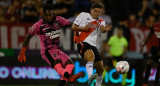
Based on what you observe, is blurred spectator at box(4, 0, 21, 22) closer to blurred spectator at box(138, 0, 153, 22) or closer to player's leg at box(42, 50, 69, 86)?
blurred spectator at box(138, 0, 153, 22)

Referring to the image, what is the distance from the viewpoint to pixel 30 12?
50.7ft

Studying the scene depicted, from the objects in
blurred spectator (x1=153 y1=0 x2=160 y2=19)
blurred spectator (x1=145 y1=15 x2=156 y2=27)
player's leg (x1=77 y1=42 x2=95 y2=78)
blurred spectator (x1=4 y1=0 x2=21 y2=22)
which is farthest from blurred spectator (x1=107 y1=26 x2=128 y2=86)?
player's leg (x1=77 y1=42 x2=95 y2=78)

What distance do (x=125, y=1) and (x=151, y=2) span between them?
4.86 feet

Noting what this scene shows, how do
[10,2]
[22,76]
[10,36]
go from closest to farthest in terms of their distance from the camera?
[22,76]
[10,36]
[10,2]

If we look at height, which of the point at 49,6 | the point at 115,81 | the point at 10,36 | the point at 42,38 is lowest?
the point at 115,81

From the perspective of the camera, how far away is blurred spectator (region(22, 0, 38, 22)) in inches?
608

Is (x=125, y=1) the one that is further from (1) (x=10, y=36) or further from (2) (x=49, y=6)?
(2) (x=49, y=6)

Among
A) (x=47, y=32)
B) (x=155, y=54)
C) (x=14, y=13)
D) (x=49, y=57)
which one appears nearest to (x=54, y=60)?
(x=49, y=57)

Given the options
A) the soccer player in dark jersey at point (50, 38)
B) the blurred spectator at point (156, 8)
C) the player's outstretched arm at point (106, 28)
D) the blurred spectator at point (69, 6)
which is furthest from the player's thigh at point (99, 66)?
the blurred spectator at point (156, 8)

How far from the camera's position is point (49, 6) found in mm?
9219

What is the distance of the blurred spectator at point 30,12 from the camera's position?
1545 cm

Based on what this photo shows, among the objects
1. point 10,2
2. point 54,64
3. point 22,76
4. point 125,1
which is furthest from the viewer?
point 125,1

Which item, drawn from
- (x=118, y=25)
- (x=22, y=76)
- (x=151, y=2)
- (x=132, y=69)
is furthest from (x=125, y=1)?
(x=22, y=76)

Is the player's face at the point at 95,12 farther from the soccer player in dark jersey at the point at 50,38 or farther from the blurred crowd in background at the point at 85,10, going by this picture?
the blurred crowd in background at the point at 85,10
